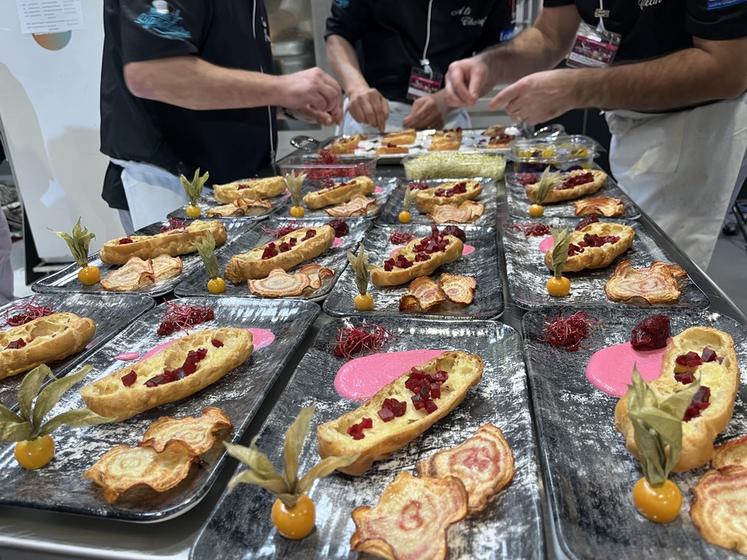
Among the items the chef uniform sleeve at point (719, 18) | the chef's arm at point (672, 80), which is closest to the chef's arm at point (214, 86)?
the chef's arm at point (672, 80)

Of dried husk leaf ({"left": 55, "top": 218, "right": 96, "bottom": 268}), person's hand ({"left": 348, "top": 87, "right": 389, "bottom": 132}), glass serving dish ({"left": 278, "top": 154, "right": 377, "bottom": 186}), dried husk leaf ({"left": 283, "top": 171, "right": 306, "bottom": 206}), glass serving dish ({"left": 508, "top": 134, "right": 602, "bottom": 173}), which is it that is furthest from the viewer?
person's hand ({"left": 348, "top": 87, "right": 389, "bottom": 132})

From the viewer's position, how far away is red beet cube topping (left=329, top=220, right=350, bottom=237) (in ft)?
10.7

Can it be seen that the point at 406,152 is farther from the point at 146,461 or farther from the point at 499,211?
the point at 146,461

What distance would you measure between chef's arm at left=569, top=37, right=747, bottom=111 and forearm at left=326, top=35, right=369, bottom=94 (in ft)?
8.09

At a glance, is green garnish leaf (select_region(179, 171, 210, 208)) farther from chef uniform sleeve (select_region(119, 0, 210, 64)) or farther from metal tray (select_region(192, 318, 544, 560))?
metal tray (select_region(192, 318, 544, 560))

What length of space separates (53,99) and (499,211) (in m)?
6.03

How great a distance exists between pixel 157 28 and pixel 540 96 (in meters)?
2.46

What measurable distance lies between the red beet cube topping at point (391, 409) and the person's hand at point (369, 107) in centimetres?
387

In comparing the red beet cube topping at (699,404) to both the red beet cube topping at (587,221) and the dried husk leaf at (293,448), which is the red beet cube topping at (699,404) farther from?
the red beet cube topping at (587,221)

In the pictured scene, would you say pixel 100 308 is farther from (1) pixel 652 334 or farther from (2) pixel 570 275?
(1) pixel 652 334

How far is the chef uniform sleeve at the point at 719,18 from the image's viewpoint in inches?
119

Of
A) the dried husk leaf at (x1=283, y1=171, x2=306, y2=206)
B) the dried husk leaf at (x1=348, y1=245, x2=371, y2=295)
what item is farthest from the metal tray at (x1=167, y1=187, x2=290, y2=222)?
the dried husk leaf at (x1=348, y1=245, x2=371, y2=295)

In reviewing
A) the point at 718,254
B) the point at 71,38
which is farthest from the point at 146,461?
the point at 718,254

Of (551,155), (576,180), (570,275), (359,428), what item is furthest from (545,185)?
(359,428)
